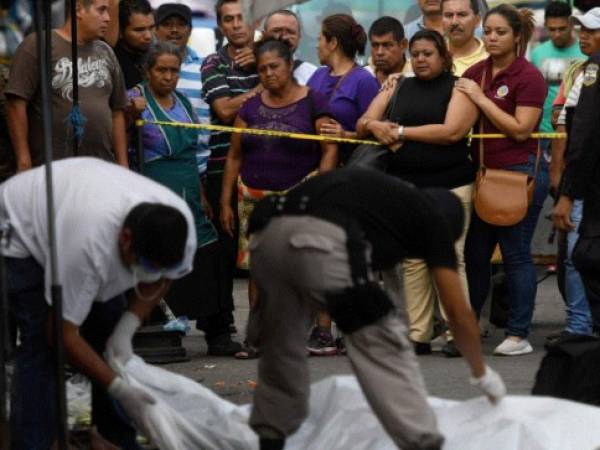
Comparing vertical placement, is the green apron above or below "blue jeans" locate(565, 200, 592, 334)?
above

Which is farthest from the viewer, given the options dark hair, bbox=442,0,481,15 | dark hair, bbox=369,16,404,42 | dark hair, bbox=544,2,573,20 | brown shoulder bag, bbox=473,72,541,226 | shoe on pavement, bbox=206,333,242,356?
dark hair, bbox=544,2,573,20

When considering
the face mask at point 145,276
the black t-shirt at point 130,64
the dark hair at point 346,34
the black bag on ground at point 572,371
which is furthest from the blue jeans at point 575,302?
the face mask at point 145,276

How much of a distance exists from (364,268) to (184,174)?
3.70 meters

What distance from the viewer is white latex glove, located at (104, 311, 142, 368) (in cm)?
657

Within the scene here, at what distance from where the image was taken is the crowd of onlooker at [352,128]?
941cm

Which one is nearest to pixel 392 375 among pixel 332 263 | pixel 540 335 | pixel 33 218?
pixel 332 263

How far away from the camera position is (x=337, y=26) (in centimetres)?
998

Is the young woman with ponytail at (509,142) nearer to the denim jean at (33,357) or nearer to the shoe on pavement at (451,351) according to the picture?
the shoe on pavement at (451,351)

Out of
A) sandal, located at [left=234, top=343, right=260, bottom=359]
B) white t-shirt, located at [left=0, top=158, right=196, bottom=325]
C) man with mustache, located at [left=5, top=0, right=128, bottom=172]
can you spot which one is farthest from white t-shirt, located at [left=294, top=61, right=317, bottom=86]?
white t-shirt, located at [left=0, top=158, right=196, bottom=325]

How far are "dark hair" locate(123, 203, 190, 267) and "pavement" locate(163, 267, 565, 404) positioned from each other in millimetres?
2242

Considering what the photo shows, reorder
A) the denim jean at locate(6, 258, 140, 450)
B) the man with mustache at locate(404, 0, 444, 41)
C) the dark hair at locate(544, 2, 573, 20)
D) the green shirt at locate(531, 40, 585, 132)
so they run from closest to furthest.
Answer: the denim jean at locate(6, 258, 140, 450) < the man with mustache at locate(404, 0, 444, 41) < the dark hair at locate(544, 2, 573, 20) < the green shirt at locate(531, 40, 585, 132)

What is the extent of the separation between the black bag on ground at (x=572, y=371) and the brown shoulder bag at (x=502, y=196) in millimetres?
2017

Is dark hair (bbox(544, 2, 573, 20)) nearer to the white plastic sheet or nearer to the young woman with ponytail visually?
the young woman with ponytail

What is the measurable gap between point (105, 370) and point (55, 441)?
537mm
